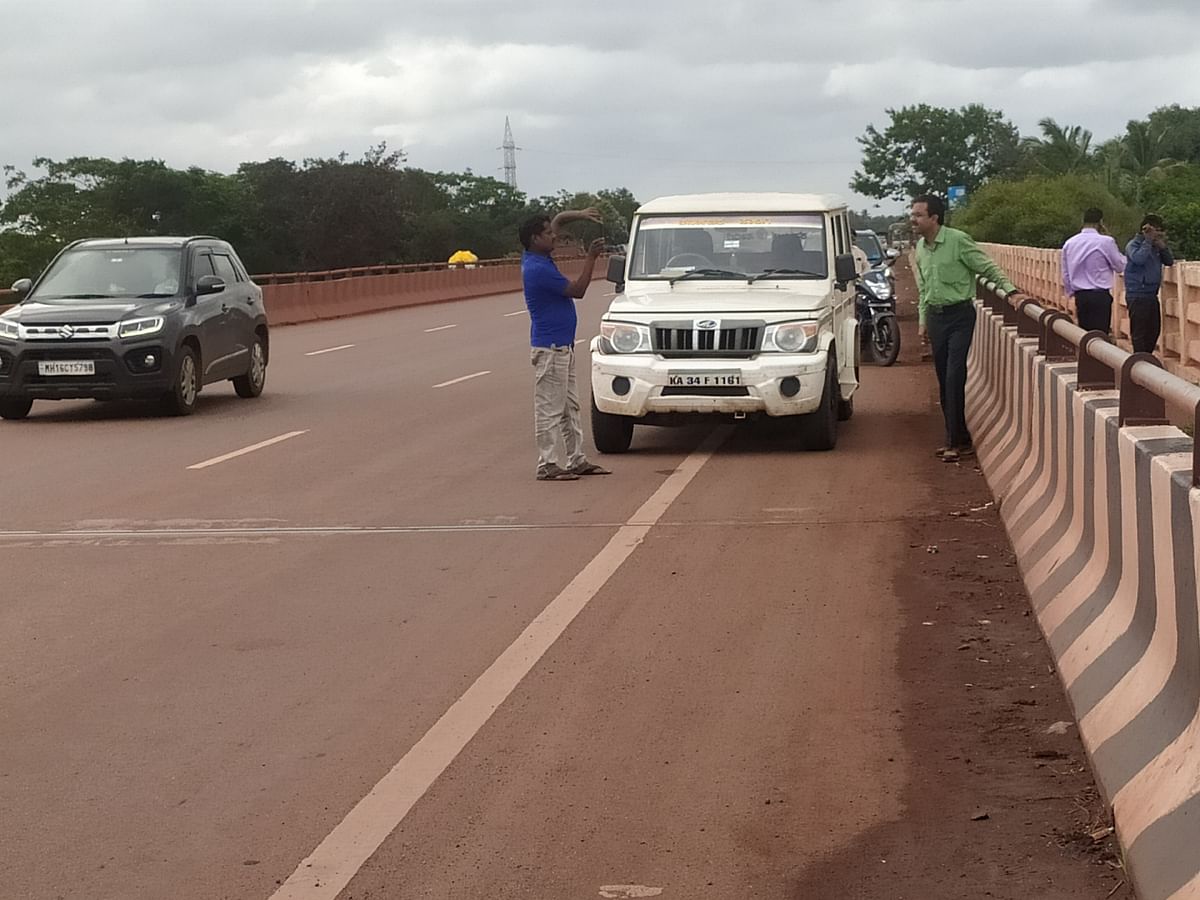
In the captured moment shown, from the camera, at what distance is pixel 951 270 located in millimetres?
13008

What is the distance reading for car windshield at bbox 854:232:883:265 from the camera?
2530cm

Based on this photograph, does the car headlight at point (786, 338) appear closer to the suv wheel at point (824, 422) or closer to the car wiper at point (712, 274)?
the suv wheel at point (824, 422)

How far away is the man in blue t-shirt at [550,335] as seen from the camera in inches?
495

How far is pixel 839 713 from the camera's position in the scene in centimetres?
638

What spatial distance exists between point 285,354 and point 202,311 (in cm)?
1026

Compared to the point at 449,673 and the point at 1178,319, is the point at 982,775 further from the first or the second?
the point at 1178,319

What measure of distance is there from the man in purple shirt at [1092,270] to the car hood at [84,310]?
917cm

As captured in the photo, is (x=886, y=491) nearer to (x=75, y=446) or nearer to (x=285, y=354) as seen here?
(x=75, y=446)

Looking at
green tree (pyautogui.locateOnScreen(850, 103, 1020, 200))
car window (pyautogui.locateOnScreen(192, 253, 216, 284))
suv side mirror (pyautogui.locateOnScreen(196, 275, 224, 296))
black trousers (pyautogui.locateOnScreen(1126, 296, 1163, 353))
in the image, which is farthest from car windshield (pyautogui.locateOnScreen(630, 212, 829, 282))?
green tree (pyautogui.locateOnScreen(850, 103, 1020, 200))

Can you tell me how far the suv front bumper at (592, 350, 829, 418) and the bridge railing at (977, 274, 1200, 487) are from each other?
2840 millimetres

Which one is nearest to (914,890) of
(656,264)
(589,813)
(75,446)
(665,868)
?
(665,868)

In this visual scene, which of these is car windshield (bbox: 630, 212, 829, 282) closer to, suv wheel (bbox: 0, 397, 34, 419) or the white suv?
the white suv

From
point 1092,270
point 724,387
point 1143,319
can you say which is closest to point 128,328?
point 724,387

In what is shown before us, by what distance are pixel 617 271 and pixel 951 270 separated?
108 inches
